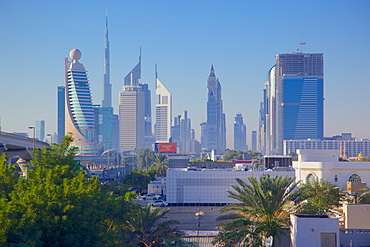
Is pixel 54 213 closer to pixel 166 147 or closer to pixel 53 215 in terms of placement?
pixel 53 215

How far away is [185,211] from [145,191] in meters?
→ 23.1

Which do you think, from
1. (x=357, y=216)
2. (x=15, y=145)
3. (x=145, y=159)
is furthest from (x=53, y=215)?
(x=145, y=159)

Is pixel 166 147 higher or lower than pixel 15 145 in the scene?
higher

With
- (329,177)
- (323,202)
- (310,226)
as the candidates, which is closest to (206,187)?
(329,177)

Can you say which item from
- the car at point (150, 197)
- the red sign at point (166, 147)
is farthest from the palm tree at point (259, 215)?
the red sign at point (166, 147)

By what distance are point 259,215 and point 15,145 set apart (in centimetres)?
4774

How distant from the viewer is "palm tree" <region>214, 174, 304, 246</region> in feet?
76.6

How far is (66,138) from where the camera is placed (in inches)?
1134

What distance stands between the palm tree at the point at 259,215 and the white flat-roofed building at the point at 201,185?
36.5 m

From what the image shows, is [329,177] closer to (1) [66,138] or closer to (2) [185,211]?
(2) [185,211]

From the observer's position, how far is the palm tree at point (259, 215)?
2336cm

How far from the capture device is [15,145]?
217 ft

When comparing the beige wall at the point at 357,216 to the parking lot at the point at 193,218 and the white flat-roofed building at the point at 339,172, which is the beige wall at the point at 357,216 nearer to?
the parking lot at the point at 193,218

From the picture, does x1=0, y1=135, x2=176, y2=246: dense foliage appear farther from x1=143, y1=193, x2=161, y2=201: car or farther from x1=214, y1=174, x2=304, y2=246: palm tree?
x1=143, y1=193, x2=161, y2=201: car
